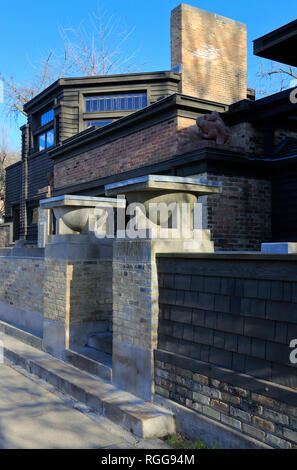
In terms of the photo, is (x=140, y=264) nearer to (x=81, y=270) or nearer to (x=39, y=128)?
(x=81, y=270)

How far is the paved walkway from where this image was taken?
460cm

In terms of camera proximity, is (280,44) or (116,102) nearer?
(280,44)

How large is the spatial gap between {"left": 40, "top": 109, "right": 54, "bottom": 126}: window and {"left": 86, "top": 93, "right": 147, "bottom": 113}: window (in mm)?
Answer: 2394

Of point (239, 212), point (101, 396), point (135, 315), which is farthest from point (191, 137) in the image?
point (101, 396)

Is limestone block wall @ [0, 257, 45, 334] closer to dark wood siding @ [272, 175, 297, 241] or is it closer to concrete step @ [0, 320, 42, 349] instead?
concrete step @ [0, 320, 42, 349]

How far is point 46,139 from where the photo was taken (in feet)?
62.8

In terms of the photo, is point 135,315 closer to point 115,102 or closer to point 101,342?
point 101,342

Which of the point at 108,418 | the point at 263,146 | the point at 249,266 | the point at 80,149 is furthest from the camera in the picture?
the point at 80,149

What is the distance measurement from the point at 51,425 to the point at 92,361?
5.31 ft

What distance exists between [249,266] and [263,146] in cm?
576

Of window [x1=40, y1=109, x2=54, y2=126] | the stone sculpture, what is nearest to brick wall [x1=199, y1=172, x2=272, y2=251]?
the stone sculpture

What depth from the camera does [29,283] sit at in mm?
9719

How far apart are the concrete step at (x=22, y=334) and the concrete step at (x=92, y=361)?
146cm
